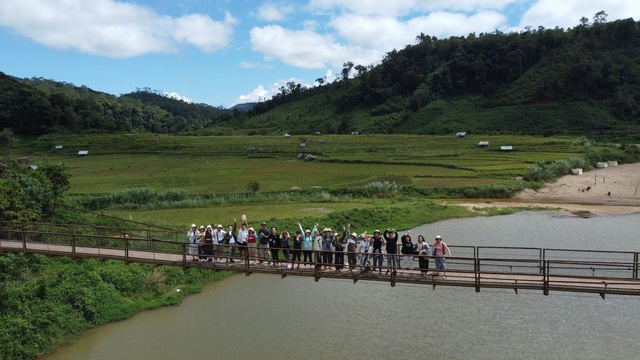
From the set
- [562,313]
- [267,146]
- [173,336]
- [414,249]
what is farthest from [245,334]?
[267,146]

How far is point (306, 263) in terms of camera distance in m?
14.5

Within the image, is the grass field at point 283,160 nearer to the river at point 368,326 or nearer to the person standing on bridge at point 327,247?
the river at point 368,326

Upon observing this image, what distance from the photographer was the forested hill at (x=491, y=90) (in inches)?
3578

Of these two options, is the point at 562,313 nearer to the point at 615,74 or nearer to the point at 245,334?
the point at 245,334

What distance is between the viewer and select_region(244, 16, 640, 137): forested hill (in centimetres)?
9088

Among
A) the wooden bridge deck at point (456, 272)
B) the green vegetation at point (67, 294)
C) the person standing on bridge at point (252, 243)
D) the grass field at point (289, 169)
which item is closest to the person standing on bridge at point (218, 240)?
the wooden bridge deck at point (456, 272)

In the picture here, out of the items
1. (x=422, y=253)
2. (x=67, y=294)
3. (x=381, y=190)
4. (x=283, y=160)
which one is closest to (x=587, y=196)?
(x=381, y=190)

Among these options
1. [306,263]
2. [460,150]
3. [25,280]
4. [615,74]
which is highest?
[615,74]

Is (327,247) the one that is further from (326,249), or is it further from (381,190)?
(381,190)

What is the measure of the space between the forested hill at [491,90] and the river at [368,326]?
242 feet

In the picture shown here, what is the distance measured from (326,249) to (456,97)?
356ft

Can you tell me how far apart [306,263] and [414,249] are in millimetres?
3253

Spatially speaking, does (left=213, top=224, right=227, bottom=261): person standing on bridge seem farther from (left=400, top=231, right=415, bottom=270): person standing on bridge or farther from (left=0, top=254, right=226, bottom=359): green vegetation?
(left=0, top=254, right=226, bottom=359): green vegetation

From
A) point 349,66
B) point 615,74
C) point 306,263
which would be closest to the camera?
point 306,263
